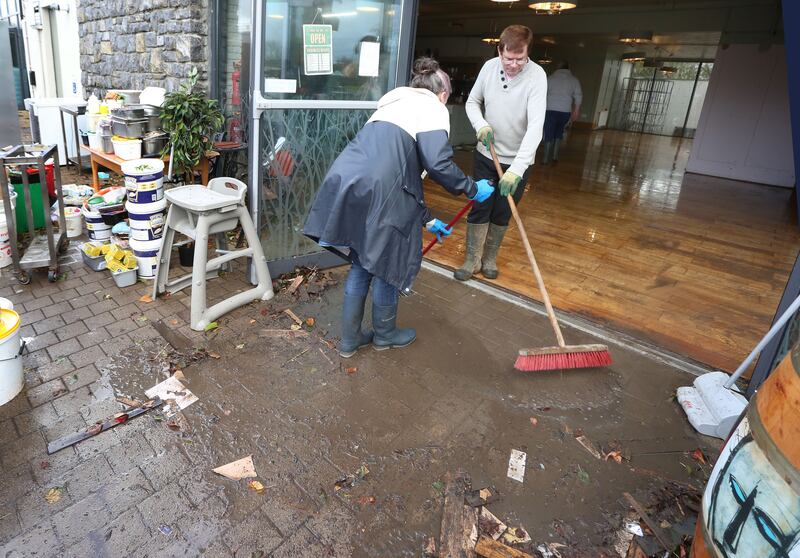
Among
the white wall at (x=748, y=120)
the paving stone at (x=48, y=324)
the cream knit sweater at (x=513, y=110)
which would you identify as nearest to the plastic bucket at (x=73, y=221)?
the paving stone at (x=48, y=324)

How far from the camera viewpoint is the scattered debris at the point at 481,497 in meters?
2.18

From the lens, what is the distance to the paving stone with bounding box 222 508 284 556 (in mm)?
1911

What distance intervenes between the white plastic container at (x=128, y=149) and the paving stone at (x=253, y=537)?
11.5 feet

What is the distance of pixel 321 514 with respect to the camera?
6.80ft

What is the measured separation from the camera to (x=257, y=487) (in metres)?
2.18

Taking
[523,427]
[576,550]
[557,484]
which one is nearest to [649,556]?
[576,550]

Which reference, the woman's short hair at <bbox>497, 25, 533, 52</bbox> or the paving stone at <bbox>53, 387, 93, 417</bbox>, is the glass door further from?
the paving stone at <bbox>53, 387, 93, 417</bbox>

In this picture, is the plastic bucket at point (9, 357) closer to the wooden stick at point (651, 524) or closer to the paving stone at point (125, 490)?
the paving stone at point (125, 490)

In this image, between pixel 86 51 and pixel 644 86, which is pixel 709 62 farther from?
pixel 86 51

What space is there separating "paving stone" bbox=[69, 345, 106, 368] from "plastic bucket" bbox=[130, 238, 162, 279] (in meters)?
0.94

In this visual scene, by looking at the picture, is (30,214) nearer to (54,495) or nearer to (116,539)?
(54,495)

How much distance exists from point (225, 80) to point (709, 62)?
19567 mm

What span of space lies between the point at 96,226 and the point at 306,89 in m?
2.07

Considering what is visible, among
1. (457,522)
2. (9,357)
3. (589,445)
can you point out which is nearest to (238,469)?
(457,522)
